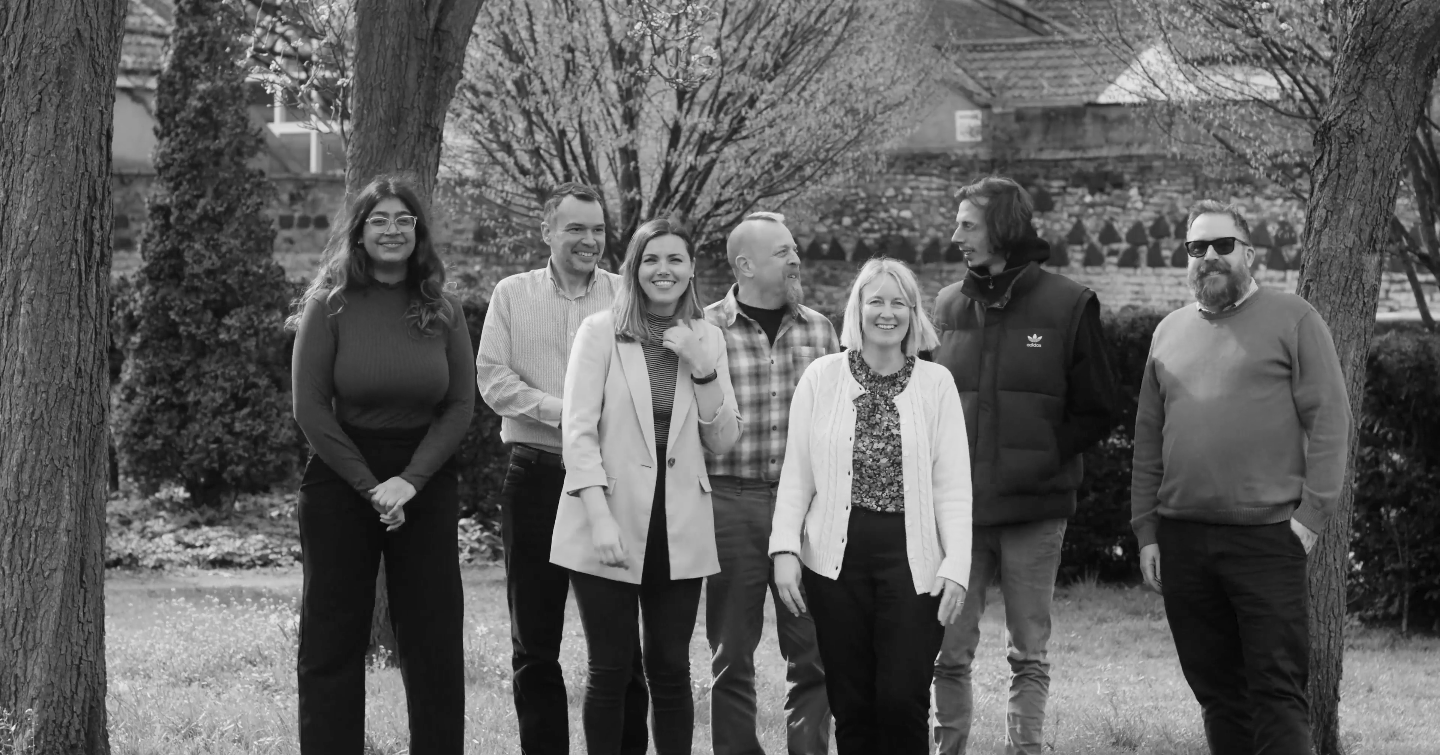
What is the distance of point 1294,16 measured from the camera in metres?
10.8

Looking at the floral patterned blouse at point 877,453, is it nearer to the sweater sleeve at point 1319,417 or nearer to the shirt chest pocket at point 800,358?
the shirt chest pocket at point 800,358

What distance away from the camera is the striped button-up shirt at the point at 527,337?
540 cm

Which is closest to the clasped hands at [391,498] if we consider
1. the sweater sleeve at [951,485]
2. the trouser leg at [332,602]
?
the trouser leg at [332,602]

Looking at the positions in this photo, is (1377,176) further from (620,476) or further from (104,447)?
(104,447)

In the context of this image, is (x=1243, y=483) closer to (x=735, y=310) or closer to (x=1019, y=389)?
(x=1019, y=389)

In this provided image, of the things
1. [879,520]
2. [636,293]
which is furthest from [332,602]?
[879,520]

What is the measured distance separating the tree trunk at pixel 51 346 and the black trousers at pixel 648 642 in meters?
1.70

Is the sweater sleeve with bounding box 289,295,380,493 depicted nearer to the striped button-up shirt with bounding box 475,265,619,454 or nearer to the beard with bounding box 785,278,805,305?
the striped button-up shirt with bounding box 475,265,619,454

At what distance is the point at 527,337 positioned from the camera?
17.9 ft

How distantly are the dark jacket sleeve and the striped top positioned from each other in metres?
1.46

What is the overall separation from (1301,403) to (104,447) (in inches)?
158

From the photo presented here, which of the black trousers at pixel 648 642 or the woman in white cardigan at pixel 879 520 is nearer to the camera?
the woman in white cardigan at pixel 879 520

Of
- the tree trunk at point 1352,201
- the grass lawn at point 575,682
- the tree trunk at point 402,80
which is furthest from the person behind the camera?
the tree trunk at point 402,80

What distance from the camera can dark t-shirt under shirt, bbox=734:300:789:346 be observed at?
546 cm
